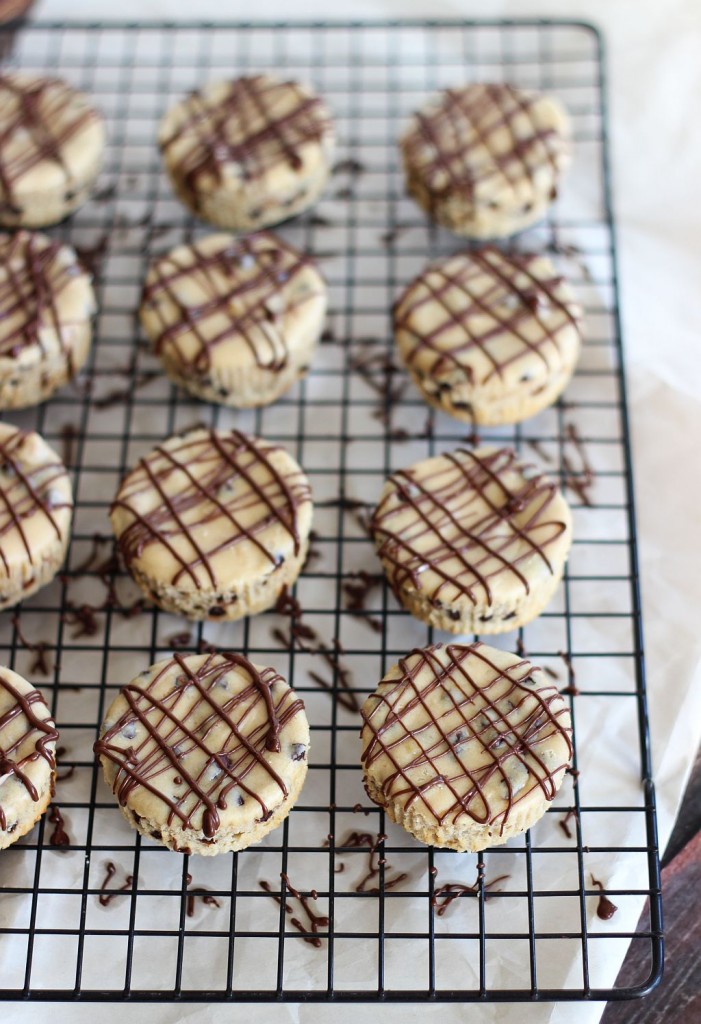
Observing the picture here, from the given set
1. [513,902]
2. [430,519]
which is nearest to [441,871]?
[513,902]

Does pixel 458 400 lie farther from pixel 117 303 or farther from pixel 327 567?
pixel 117 303

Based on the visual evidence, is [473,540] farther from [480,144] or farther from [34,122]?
[34,122]

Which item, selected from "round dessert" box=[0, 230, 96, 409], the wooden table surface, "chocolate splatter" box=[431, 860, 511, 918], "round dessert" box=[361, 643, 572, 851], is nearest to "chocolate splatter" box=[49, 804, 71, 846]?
"round dessert" box=[361, 643, 572, 851]

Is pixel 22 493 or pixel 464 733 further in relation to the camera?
pixel 22 493

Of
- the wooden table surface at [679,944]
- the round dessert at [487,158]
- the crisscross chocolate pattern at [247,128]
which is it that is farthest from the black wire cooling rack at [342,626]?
the crisscross chocolate pattern at [247,128]

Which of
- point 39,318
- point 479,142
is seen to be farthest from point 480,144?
point 39,318
